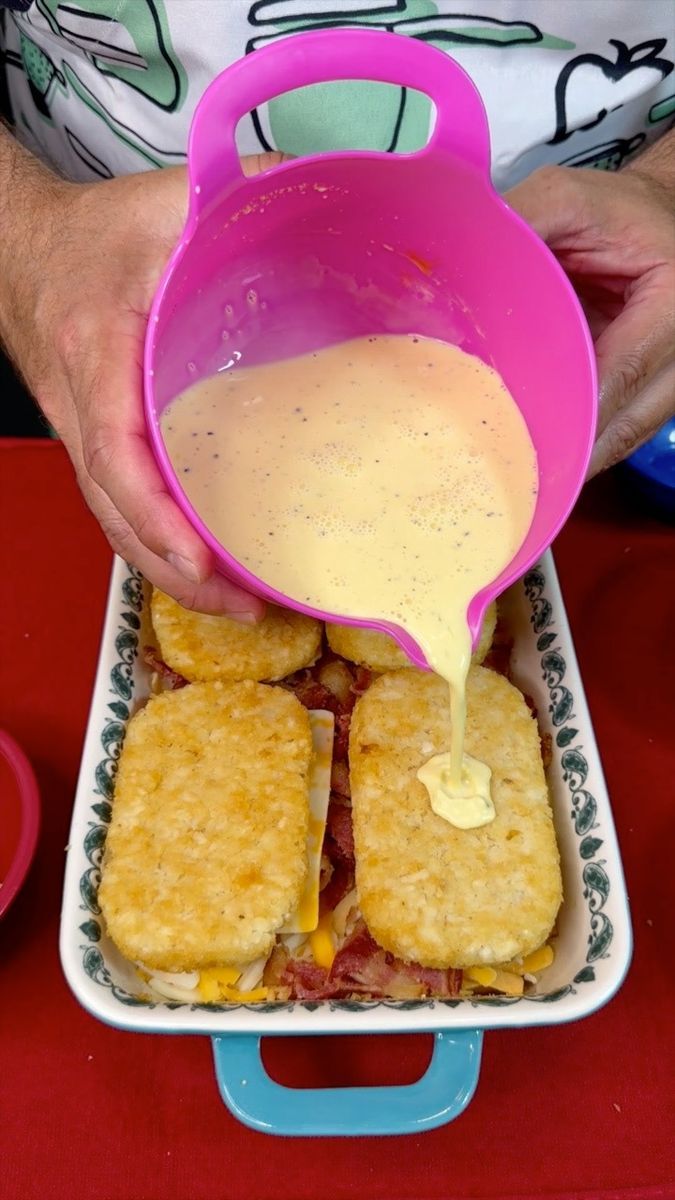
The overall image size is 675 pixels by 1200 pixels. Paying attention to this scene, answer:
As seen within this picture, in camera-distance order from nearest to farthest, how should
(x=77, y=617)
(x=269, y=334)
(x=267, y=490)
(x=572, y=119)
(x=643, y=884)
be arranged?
(x=267, y=490), (x=269, y=334), (x=643, y=884), (x=572, y=119), (x=77, y=617)

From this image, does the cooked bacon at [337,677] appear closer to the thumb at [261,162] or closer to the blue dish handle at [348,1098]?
the blue dish handle at [348,1098]

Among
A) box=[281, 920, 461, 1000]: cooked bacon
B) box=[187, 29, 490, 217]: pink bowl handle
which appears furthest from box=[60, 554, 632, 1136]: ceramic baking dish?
box=[187, 29, 490, 217]: pink bowl handle

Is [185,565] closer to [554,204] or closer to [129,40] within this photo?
[554,204]

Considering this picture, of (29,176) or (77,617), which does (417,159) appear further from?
(77,617)

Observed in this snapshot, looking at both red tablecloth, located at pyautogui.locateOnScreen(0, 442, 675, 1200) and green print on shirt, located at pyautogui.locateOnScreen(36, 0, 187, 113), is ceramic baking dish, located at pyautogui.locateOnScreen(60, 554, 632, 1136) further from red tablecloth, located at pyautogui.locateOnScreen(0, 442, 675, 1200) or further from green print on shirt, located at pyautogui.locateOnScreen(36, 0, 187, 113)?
green print on shirt, located at pyautogui.locateOnScreen(36, 0, 187, 113)

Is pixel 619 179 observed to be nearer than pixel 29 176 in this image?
Yes

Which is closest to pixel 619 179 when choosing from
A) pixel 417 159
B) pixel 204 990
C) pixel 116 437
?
pixel 417 159
